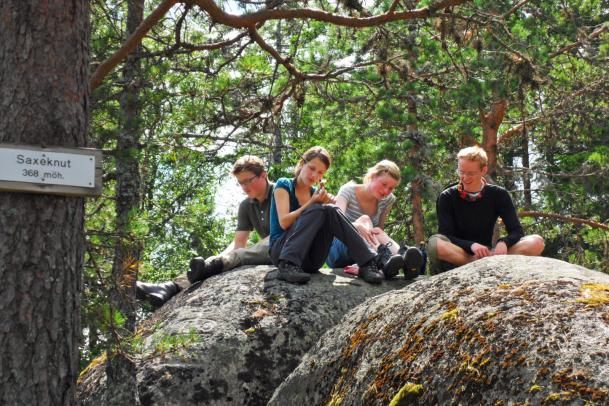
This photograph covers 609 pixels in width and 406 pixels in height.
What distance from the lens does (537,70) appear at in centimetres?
877

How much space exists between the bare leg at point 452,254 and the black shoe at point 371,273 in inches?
18.3

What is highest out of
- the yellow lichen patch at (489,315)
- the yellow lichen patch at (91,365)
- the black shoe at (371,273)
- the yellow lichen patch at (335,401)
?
the yellow lichen patch at (489,315)

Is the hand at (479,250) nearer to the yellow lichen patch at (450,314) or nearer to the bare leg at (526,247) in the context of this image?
the bare leg at (526,247)

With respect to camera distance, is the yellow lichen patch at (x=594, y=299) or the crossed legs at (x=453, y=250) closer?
the yellow lichen patch at (x=594, y=299)

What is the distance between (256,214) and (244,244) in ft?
0.89

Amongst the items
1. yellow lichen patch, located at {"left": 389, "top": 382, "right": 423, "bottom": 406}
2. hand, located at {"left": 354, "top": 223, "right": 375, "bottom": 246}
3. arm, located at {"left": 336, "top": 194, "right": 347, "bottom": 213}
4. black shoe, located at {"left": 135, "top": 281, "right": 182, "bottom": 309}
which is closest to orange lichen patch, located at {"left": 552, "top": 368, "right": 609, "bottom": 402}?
yellow lichen patch, located at {"left": 389, "top": 382, "right": 423, "bottom": 406}

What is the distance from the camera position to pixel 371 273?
20.0ft

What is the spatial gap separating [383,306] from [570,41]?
34.4 ft

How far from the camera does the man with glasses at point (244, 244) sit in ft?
21.7

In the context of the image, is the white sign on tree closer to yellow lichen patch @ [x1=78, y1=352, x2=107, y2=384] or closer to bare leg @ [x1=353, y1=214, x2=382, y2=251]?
yellow lichen patch @ [x1=78, y1=352, x2=107, y2=384]

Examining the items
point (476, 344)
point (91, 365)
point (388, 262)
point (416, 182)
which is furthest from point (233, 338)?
point (416, 182)

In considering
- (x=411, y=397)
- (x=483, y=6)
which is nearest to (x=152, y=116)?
(x=411, y=397)

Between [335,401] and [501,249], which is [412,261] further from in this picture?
[335,401]

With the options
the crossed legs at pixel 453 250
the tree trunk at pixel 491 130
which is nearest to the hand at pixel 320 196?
the crossed legs at pixel 453 250
